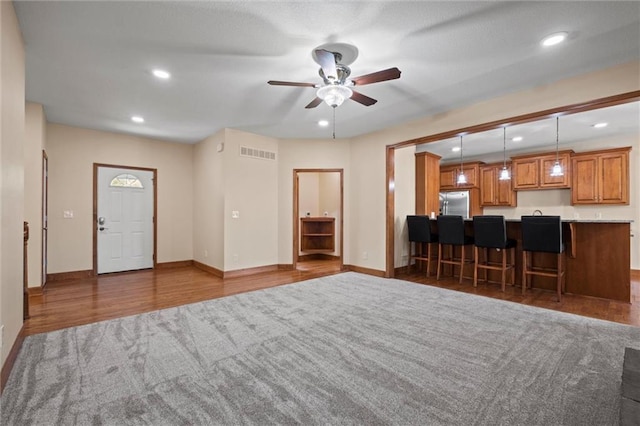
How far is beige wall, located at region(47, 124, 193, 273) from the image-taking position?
194 inches

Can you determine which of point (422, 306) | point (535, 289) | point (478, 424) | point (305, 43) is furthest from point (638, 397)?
point (535, 289)

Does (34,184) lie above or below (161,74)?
below

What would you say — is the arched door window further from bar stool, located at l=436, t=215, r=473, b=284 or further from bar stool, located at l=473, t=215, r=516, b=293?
bar stool, located at l=473, t=215, r=516, b=293

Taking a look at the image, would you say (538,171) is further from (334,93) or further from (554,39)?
(334,93)

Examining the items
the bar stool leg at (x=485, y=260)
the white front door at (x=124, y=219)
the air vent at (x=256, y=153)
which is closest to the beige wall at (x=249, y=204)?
the air vent at (x=256, y=153)

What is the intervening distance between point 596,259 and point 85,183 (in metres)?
8.18

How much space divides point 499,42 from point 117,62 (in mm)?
3667

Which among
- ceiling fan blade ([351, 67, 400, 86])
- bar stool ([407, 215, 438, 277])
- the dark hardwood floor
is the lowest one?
the dark hardwood floor

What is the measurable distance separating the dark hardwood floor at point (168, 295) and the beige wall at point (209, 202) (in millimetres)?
446

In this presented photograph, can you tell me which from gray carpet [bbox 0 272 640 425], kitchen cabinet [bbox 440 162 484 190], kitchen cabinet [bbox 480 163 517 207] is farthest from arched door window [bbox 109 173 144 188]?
kitchen cabinet [bbox 480 163 517 207]

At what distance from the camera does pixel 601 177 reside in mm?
5688

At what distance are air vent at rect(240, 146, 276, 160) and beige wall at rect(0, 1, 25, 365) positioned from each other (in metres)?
3.16

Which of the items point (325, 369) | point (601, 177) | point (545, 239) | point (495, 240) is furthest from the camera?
point (601, 177)

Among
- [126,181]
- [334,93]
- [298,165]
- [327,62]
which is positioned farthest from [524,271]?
[126,181]
